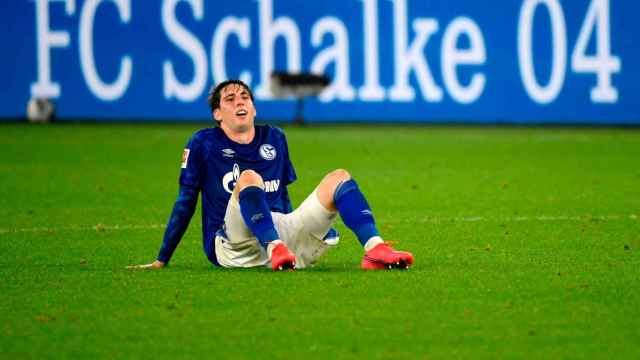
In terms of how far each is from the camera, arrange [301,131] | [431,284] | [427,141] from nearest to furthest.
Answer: [431,284] → [427,141] → [301,131]

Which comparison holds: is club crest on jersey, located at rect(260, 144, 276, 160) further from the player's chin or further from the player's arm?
the player's arm

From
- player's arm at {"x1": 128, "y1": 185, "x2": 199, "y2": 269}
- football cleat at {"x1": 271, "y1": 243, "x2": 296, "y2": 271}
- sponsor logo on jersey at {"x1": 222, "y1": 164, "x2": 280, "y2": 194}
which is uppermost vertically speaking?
sponsor logo on jersey at {"x1": 222, "y1": 164, "x2": 280, "y2": 194}

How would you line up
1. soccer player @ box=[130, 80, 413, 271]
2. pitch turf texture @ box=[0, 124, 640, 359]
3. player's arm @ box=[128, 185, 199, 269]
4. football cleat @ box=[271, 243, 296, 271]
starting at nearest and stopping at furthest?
pitch turf texture @ box=[0, 124, 640, 359] < football cleat @ box=[271, 243, 296, 271] < soccer player @ box=[130, 80, 413, 271] < player's arm @ box=[128, 185, 199, 269]

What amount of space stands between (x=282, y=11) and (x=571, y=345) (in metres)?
18.3

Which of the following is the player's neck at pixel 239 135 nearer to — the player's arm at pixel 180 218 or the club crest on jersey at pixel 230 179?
the club crest on jersey at pixel 230 179

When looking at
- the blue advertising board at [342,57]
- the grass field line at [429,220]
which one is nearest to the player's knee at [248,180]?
the grass field line at [429,220]

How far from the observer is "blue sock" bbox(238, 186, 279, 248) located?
824cm

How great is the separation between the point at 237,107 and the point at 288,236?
30.1 inches

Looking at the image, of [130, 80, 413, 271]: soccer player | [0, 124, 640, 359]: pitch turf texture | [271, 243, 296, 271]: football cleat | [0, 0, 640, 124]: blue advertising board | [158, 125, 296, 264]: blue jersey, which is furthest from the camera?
[0, 0, 640, 124]: blue advertising board

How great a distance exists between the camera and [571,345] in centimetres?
637

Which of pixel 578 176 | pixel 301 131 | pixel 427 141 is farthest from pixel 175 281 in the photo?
pixel 301 131

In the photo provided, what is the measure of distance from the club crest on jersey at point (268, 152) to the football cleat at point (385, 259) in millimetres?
772

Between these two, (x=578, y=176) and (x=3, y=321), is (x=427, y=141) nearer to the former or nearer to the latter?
(x=578, y=176)

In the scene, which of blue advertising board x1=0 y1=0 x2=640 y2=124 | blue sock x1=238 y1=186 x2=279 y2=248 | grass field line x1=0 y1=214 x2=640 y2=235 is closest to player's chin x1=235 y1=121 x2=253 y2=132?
blue sock x1=238 y1=186 x2=279 y2=248
